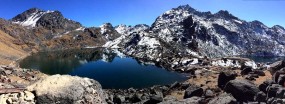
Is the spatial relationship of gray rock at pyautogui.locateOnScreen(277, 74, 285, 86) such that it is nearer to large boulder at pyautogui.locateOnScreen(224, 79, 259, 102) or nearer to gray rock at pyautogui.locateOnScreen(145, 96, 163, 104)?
large boulder at pyautogui.locateOnScreen(224, 79, 259, 102)

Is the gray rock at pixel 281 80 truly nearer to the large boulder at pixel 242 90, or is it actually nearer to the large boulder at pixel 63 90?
the large boulder at pixel 242 90

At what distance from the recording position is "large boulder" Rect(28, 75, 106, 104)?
15.2m

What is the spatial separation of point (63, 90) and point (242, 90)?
1376 inches

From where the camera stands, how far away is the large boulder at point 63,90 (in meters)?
15.2

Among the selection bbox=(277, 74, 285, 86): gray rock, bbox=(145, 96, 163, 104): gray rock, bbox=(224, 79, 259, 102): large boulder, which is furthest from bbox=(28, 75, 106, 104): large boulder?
bbox=(145, 96, 163, 104): gray rock

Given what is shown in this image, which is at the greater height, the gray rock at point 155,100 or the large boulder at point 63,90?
the large boulder at point 63,90

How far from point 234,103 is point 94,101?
90.3 feet

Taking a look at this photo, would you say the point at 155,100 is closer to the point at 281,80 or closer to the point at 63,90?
the point at 281,80

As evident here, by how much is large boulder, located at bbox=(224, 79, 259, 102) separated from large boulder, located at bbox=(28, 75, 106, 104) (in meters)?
31.8

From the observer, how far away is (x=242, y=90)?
Result: 4525cm

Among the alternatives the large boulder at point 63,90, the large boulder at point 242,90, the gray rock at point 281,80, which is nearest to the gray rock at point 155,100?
the large boulder at point 242,90

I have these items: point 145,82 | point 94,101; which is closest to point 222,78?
point 145,82

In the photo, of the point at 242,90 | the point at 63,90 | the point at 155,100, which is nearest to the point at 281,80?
the point at 242,90

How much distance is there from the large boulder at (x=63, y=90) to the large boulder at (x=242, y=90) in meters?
31.8
